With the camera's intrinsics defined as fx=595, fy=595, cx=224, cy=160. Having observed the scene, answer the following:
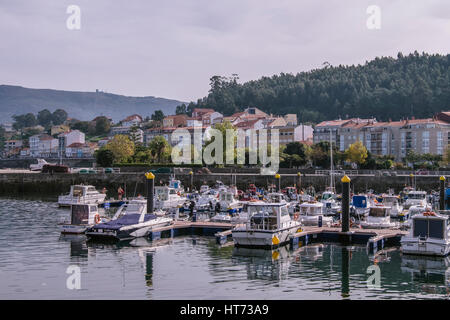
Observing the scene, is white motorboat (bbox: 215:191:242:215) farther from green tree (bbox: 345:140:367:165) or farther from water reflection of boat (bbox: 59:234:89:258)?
green tree (bbox: 345:140:367:165)

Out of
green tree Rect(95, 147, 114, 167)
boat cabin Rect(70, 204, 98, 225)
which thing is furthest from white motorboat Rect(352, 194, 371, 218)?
green tree Rect(95, 147, 114, 167)

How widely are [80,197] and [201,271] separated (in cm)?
3661

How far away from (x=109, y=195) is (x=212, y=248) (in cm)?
4343

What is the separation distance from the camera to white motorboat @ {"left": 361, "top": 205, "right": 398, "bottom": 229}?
41844mm

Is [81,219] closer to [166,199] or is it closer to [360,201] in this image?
[166,199]

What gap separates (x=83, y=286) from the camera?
24.9m

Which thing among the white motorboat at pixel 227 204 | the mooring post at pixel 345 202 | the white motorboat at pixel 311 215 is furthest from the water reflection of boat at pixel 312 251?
the white motorboat at pixel 227 204

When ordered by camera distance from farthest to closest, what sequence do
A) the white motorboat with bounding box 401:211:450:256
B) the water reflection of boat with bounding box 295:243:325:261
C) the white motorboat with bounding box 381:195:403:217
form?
1. the white motorboat with bounding box 381:195:403:217
2. the water reflection of boat with bounding box 295:243:325:261
3. the white motorboat with bounding box 401:211:450:256

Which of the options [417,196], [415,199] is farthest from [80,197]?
[417,196]

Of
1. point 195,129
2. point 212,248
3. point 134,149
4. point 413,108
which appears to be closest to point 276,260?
point 212,248

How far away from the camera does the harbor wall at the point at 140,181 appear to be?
7956 centimetres

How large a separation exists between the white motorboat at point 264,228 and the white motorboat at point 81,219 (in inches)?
424

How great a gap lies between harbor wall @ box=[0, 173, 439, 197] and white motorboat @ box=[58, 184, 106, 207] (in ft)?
39.2
